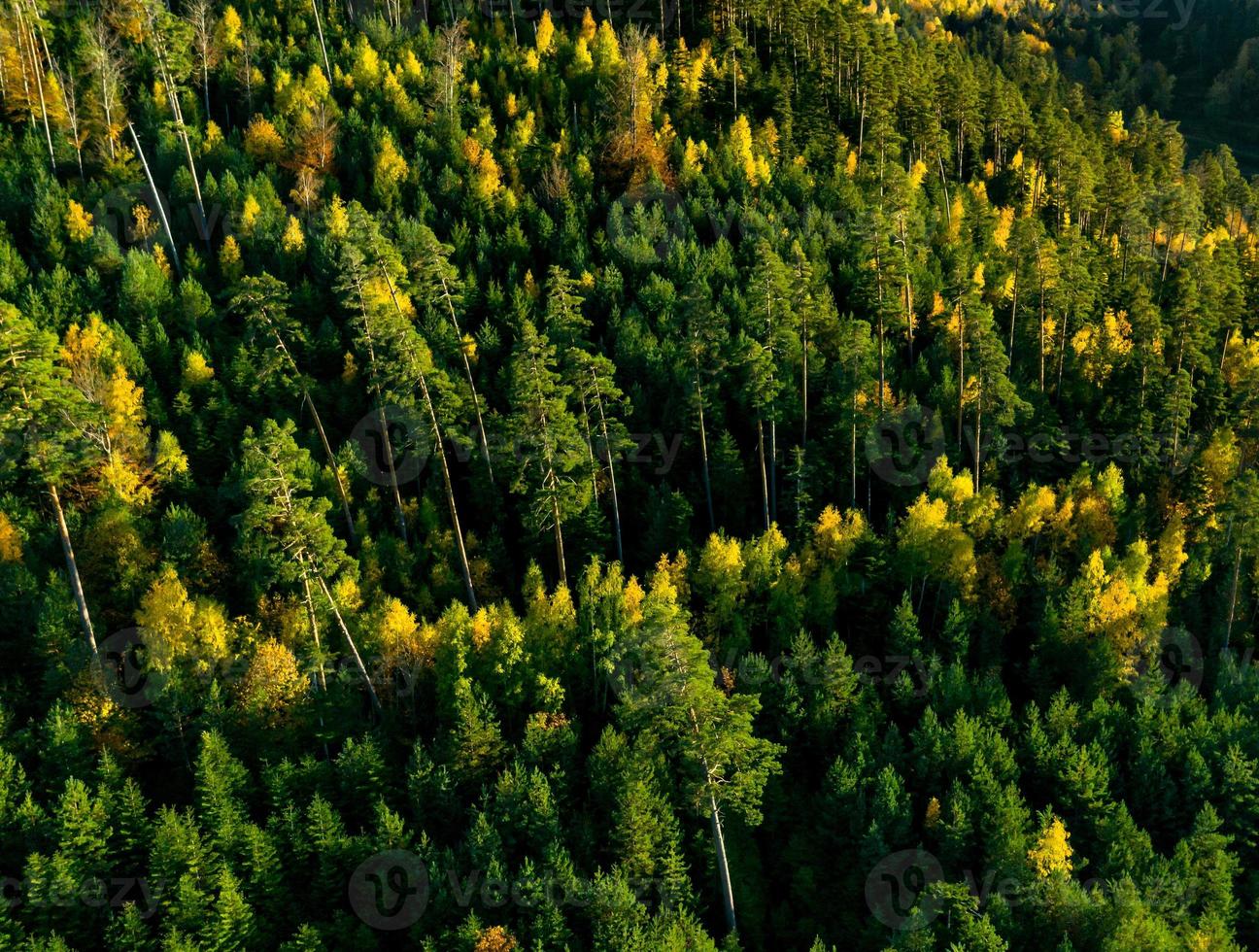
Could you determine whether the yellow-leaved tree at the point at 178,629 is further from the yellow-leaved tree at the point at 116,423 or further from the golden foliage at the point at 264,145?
the golden foliage at the point at 264,145

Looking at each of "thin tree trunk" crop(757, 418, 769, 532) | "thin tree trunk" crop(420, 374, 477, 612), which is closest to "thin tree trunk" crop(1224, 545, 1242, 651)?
"thin tree trunk" crop(757, 418, 769, 532)

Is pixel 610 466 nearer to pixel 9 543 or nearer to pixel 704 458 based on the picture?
pixel 704 458

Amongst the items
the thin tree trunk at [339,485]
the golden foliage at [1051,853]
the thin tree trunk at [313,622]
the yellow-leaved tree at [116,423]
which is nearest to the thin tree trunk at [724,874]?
the golden foliage at [1051,853]

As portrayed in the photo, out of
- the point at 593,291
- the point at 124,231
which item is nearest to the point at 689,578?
the point at 593,291

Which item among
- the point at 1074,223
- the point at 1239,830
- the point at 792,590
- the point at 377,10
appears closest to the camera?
the point at 1239,830

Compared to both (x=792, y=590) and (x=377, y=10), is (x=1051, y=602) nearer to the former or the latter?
(x=792, y=590)

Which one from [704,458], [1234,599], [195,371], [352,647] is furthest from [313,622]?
[1234,599]

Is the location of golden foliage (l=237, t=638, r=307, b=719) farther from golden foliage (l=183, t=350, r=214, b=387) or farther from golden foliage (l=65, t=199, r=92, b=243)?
golden foliage (l=65, t=199, r=92, b=243)

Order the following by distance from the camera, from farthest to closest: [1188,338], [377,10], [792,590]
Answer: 1. [377,10]
2. [1188,338]
3. [792,590]
